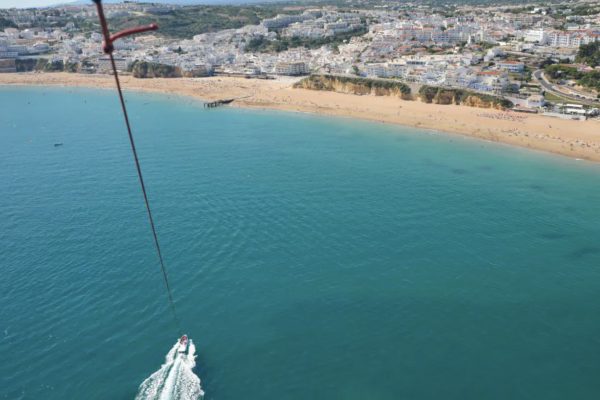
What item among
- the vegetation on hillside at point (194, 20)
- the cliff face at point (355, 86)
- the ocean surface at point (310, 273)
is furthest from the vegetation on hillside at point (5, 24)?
the ocean surface at point (310, 273)

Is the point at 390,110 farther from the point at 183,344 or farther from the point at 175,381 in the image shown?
the point at 175,381

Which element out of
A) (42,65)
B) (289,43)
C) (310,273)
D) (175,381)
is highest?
(42,65)

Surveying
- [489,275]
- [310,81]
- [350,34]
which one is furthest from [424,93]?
[350,34]

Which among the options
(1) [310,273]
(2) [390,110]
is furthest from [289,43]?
(1) [310,273]

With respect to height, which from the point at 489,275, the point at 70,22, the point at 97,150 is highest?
the point at 70,22

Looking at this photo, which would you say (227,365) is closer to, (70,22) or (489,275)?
(489,275)

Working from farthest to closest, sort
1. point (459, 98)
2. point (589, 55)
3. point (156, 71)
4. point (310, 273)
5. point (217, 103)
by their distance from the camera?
point (156, 71) < point (589, 55) < point (217, 103) < point (459, 98) < point (310, 273)

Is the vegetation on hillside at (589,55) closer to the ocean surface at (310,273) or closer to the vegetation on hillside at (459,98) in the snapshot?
the vegetation on hillside at (459,98)
